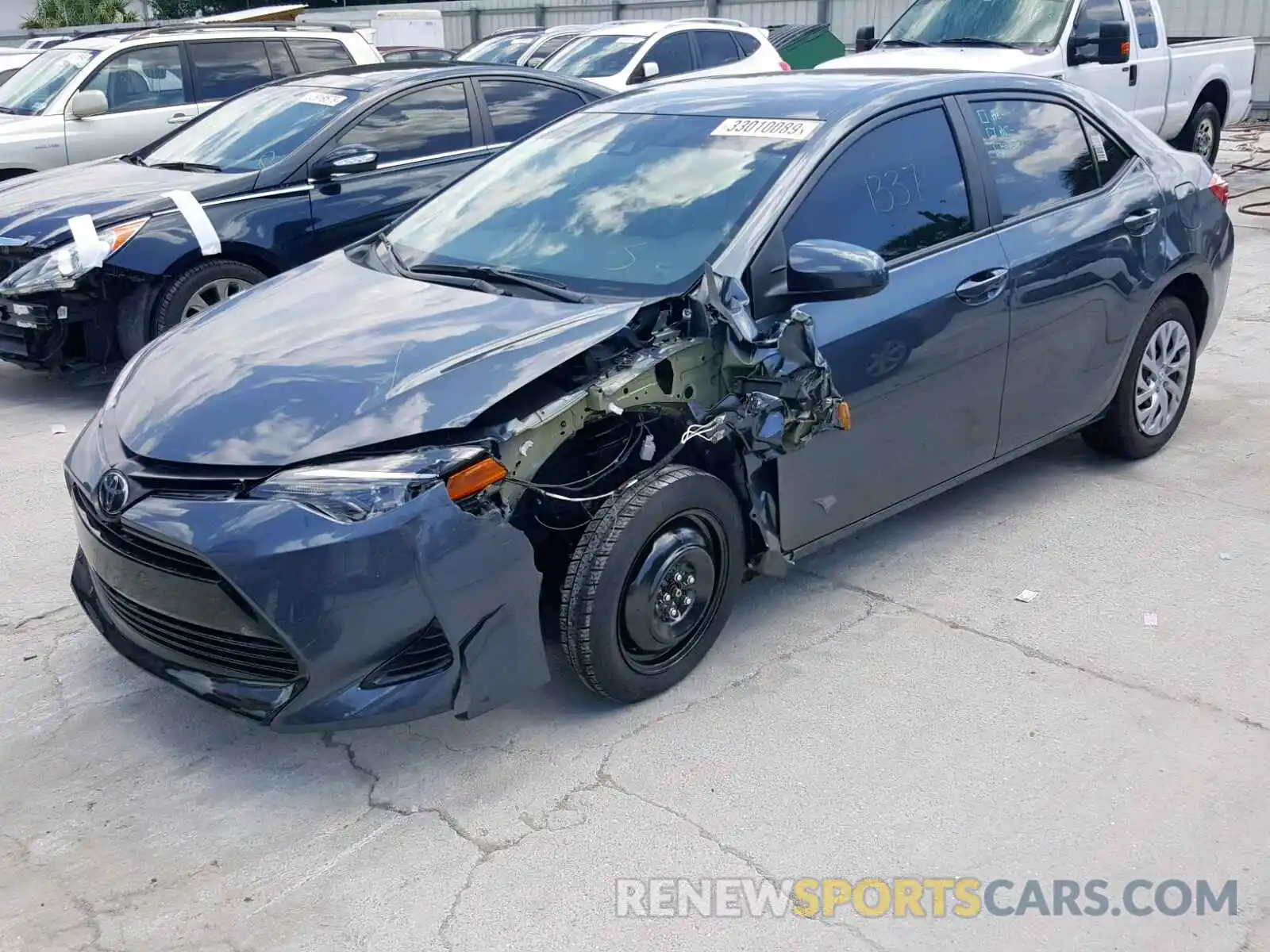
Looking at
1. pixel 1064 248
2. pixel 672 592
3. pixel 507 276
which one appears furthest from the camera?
pixel 1064 248

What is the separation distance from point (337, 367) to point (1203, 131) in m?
12.2

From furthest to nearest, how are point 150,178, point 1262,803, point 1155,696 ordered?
point 150,178
point 1155,696
point 1262,803

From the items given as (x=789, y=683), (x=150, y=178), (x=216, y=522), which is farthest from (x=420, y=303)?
(x=150, y=178)

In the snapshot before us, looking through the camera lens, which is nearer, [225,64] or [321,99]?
[321,99]

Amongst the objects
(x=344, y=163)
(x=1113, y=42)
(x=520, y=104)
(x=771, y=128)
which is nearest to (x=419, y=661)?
(x=771, y=128)

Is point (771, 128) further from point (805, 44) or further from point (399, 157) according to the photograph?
point (805, 44)

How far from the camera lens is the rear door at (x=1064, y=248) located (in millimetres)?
4652

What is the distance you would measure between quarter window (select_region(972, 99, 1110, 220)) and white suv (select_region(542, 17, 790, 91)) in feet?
25.9

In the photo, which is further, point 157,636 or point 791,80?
point 791,80

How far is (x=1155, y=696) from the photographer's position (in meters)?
3.81

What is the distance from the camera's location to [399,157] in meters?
7.48

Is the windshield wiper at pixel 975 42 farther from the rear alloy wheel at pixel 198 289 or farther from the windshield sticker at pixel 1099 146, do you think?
the rear alloy wheel at pixel 198 289

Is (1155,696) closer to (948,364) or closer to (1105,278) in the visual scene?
(948,364)

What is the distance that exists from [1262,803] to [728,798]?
1403 millimetres
